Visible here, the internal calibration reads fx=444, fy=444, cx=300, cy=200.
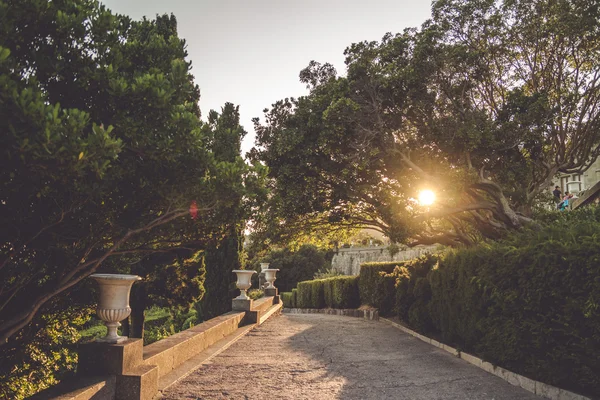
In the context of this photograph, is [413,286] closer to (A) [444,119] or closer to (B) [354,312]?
(A) [444,119]

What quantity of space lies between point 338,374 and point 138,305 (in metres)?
9.00

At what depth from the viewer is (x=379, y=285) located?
626 inches

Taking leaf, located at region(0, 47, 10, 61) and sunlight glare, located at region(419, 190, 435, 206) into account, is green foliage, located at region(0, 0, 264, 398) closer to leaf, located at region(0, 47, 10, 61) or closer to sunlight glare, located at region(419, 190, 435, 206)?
leaf, located at region(0, 47, 10, 61)

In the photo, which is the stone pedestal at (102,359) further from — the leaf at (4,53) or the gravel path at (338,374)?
the leaf at (4,53)

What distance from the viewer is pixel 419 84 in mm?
11797

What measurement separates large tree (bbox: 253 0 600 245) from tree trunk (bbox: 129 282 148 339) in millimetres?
4603

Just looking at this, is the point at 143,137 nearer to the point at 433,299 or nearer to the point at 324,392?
the point at 324,392

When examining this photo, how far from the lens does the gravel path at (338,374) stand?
17.0ft

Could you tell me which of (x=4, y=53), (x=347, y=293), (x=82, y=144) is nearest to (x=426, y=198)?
(x=347, y=293)

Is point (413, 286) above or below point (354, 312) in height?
above

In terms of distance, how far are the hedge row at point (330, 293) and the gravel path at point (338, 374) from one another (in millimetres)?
10655

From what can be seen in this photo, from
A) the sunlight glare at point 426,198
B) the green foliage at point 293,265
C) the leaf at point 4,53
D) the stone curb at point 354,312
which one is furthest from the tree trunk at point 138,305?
the green foliage at point 293,265

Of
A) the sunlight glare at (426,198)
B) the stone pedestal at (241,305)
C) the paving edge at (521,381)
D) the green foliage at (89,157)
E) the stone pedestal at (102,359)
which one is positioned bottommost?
the paving edge at (521,381)

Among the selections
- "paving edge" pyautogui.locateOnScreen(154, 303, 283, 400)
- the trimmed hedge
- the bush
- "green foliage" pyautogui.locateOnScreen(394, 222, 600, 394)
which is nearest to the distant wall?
the trimmed hedge
